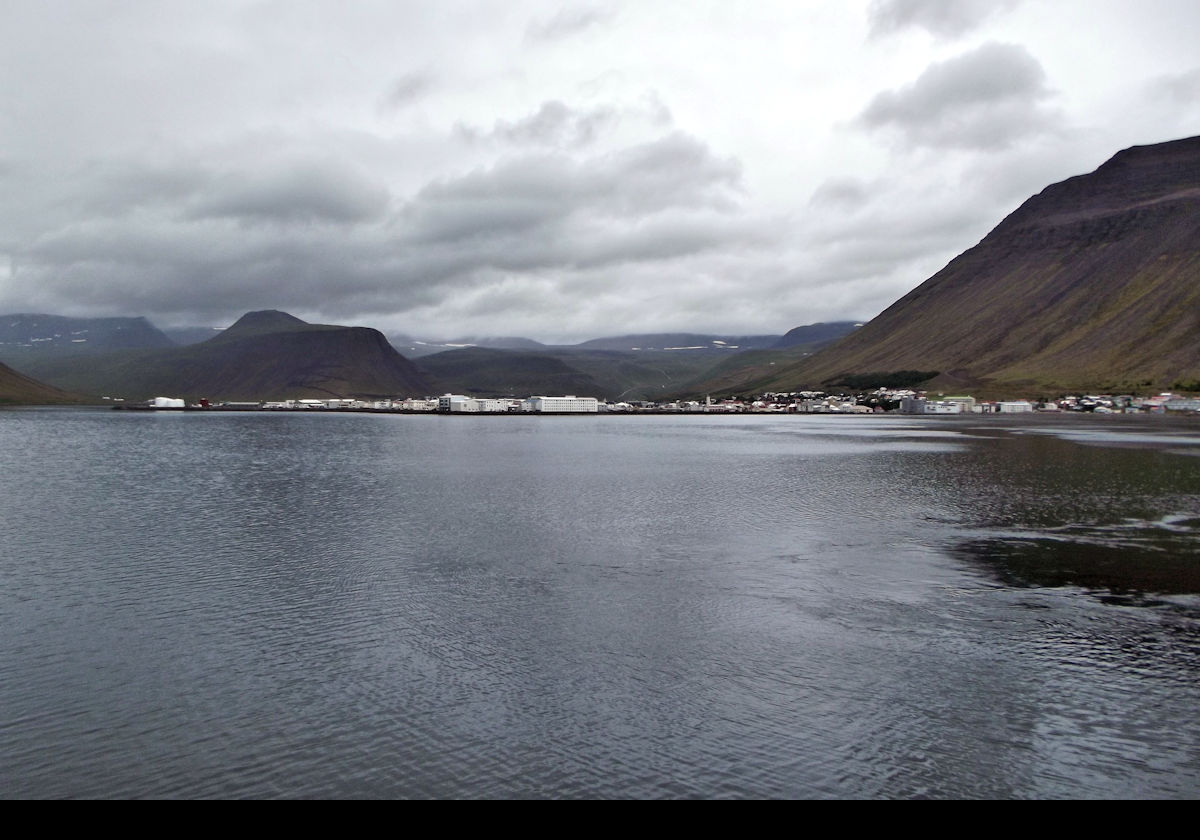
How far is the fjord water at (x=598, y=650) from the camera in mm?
14805

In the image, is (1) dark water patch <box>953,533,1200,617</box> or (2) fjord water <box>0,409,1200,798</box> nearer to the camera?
(2) fjord water <box>0,409,1200,798</box>

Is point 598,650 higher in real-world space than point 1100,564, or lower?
higher

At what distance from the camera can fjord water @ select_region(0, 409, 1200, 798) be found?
48.6ft

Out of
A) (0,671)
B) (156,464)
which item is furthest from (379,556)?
(156,464)

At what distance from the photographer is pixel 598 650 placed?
846 inches

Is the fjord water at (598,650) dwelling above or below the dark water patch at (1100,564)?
above

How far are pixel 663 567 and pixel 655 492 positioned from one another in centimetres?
2621

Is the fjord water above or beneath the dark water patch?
above

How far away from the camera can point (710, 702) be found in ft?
58.6

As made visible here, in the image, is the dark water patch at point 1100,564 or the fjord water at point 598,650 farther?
the dark water patch at point 1100,564

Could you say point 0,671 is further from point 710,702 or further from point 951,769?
point 951,769
